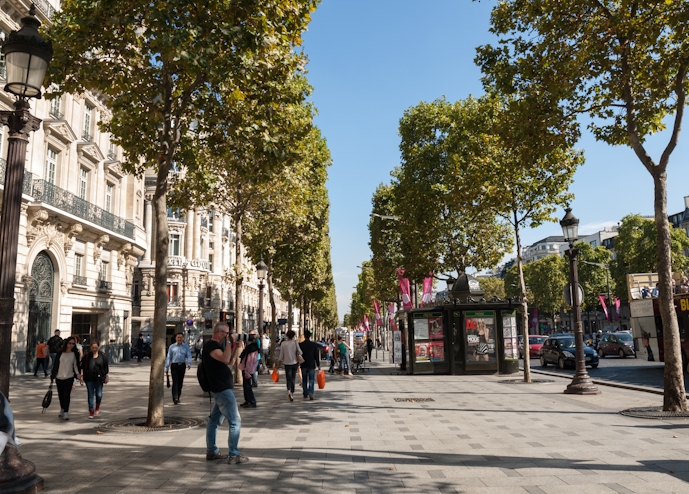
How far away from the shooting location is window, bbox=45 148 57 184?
81.0 feet

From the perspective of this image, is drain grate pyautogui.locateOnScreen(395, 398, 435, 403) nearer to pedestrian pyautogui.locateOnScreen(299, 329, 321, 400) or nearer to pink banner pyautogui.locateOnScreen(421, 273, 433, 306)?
pedestrian pyautogui.locateOnScreen(299, 329, 321, 400)

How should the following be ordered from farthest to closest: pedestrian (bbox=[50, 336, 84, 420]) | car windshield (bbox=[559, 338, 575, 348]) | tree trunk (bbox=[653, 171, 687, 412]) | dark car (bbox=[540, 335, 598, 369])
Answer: car windshield (bbox=[559, 338, 575, 348]) → dark car (bbox=[540, 335, 598, 369]) → pedestrian (bbox=[50, 336, 84, 420]) → tree trunk (bbox=[653, 171, 687, 412])

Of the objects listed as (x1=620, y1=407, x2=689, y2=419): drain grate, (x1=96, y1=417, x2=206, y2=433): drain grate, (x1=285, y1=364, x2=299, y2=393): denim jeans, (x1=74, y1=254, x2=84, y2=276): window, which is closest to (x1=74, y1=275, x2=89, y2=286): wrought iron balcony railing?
(x1=74, y1=254, x2=84, y2=276): window

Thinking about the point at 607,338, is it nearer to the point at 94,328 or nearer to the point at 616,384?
the point at 616,384

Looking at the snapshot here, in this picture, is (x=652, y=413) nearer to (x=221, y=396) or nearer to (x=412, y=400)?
(x=412, y=400)

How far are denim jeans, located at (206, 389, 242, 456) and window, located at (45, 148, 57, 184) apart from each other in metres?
21.3

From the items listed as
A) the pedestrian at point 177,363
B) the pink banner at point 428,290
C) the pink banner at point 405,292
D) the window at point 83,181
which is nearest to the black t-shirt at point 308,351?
the pedestrian at point 177,363

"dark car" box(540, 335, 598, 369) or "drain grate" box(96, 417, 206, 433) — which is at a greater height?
"dark car" box(540, 335, 598, 369)

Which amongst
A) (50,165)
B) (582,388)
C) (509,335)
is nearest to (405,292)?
(509,335)

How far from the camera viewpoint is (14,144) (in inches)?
225

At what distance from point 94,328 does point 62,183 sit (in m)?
8.85

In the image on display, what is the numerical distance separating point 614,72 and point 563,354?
58.5 feet

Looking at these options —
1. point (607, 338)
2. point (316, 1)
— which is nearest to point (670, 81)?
point (316, 1)

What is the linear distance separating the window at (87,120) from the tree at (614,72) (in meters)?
22.4
